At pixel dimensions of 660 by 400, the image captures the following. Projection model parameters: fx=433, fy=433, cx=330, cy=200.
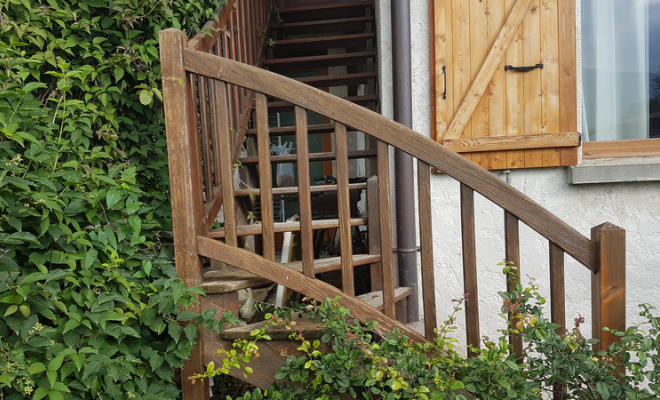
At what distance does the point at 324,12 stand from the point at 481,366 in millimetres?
4049

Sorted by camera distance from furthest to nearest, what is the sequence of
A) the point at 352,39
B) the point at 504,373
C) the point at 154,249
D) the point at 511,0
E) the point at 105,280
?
the point at 352,39 → the point at 511,0 → the point at 154,249 → the point at 105,280 → the point at 504,373

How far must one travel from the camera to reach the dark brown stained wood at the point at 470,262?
1.76 meters

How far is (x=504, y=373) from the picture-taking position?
4.84ft

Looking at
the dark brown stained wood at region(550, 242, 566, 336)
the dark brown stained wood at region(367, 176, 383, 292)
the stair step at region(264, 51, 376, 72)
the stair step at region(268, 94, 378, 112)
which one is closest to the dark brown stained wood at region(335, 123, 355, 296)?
the dark brown stained wood at region(367, 176, 383, 292)

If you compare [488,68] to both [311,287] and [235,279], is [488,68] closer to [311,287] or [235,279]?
[311,287]

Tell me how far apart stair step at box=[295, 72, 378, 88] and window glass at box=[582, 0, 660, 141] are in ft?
5.31

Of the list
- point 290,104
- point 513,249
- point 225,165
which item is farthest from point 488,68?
point 225,165

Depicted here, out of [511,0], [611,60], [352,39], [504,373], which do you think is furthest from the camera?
[352,39]

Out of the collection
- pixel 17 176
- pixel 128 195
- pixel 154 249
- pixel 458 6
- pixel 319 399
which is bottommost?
pixel 319 399

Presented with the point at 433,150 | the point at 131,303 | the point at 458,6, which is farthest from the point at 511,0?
the point at 131,303

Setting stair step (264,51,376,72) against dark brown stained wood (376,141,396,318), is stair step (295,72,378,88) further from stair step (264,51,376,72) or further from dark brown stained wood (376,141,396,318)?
dark brown stained wood (376,141,396,318)

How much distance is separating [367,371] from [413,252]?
1237 millimetres

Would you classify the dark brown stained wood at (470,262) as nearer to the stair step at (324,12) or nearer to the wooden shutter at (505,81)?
the wooden shutter at (505,81)

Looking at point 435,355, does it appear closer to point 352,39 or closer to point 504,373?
point 504,373
